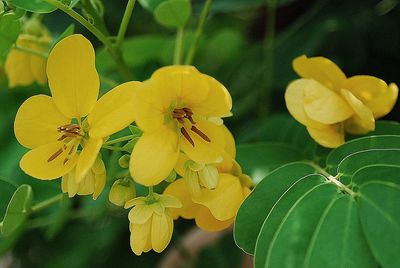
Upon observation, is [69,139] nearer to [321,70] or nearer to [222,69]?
[321,70]

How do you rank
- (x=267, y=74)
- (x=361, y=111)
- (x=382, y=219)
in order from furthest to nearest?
1. (x=267, y=74)
2. (x=361, y=111)
3. (x=382, y=219)

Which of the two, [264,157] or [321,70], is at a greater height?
[321,70]

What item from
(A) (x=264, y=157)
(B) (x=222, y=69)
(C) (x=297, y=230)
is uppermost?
(C) (x=297, y=230)

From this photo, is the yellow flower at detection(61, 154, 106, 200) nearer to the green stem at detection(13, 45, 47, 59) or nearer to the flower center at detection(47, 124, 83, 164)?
the flower center at detection(47, 124, 83, 164)

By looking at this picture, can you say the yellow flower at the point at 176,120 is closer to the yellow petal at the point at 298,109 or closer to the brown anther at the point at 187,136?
the brown anther at the point at 187,136

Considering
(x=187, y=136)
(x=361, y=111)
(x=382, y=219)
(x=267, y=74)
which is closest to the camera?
(x=382, y=219)

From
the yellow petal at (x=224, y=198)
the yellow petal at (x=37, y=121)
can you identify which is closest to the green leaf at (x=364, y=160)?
the yellow petal at (x=224, y=198)

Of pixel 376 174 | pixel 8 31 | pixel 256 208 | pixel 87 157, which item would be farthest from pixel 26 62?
pixel 376 174

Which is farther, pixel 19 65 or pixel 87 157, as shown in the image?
pixel 19 65
